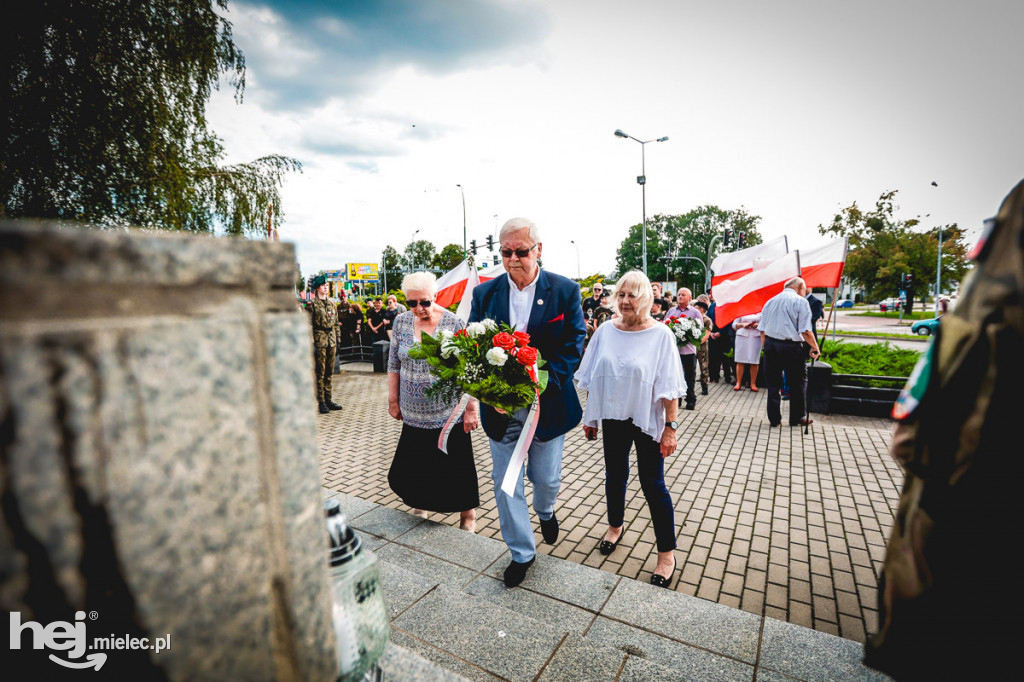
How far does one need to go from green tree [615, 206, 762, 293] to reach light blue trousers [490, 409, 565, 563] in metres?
80.2

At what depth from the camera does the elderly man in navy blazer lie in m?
3.06

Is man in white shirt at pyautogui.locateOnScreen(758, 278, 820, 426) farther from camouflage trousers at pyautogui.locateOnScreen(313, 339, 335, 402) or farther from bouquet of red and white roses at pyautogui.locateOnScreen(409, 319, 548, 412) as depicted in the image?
camouflage trousers at pyautogui.locateOnScreen(313, 339, 335, 402)

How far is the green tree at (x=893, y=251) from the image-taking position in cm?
3594

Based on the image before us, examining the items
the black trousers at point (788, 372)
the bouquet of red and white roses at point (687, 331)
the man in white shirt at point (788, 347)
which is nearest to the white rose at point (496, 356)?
the man in white shirt at point (788, 347)

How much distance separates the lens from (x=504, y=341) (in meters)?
2.87

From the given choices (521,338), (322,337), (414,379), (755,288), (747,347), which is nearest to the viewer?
(521,338)

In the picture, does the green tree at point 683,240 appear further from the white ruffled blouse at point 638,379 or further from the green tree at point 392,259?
the white ruffled blouse at point 638,379

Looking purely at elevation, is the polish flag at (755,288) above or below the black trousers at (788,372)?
above

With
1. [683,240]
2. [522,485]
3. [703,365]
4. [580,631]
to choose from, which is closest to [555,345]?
[522,485]

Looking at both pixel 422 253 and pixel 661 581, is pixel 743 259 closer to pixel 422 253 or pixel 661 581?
pixel 661 581

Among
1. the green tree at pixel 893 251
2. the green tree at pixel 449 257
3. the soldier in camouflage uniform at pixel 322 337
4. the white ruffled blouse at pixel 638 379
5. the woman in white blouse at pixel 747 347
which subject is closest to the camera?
the white ruffled blouse at pixel 638 379

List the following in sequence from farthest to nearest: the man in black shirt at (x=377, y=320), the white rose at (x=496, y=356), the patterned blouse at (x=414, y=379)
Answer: the man in black shirt at (x=377, y=320) → the patterned blouse at (x=414, y=379) → the white rose at (x=496, y=356)

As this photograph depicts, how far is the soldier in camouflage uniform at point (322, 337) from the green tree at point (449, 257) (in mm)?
67438

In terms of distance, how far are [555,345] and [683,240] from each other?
91.3m
